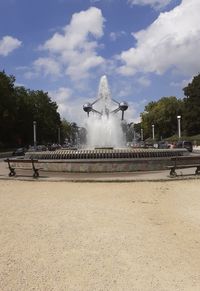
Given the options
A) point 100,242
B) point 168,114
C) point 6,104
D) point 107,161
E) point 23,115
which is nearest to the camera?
point 100,242

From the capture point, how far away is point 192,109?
115 meters

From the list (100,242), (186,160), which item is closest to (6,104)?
(186,160)

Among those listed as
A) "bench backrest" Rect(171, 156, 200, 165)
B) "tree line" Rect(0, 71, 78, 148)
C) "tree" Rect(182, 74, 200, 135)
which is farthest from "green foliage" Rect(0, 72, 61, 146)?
"bench backrest" Rect(171, 156, 200, 165)

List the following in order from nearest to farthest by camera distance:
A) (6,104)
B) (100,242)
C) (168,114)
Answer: (100,242), (6,104), (168,114)

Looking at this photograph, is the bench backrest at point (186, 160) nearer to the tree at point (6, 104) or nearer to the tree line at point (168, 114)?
the tree at point (6, 104)

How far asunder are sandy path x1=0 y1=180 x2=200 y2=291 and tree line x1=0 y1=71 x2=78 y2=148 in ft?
191

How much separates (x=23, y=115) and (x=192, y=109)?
35.6 meters

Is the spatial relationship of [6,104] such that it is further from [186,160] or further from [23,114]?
[186,160]

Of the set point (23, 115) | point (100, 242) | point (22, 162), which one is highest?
point (23, 115)

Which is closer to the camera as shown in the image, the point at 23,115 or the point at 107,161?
the point at 107,161

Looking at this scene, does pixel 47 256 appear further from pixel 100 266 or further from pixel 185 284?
pixel 185 284

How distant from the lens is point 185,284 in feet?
22.5

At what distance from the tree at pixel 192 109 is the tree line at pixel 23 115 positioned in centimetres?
2546

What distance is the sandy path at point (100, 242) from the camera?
7.04 meters
